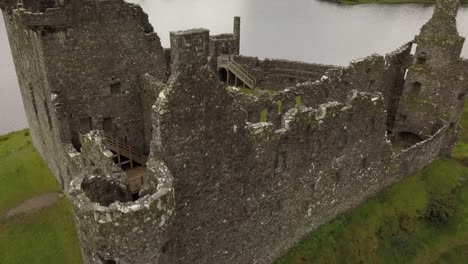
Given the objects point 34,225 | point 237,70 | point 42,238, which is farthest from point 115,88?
point 237,70

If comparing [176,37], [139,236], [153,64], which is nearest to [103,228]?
[139,236]

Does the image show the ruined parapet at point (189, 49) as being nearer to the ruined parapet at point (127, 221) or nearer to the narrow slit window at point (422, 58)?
the ruined parapet at point (127, 221)

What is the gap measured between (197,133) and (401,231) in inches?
583

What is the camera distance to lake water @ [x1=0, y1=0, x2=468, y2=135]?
202ft

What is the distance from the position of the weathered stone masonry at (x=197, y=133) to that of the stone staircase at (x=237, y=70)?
1368cm

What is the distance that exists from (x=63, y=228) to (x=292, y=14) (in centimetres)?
8208

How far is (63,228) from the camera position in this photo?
66.5 feet

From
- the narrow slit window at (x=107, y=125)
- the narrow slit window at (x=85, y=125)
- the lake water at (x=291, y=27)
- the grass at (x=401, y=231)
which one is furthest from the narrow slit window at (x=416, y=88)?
the lake water at (x=291, y=27)

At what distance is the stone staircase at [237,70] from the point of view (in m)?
39.7

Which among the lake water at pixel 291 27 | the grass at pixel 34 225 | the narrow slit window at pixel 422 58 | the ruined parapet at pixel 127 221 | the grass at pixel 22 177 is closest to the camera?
the ruined parapet at pixel 127 221

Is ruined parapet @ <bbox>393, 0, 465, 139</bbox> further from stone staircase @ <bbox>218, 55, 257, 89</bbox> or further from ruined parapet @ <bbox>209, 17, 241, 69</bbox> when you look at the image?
ruined parapet @ <bbox>209, 17, 241, 69</bbox>

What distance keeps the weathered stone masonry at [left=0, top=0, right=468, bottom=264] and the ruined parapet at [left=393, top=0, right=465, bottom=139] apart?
2.8 inches

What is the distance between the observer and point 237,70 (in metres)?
39.9

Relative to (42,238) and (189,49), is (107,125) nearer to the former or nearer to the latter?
(42,238)
